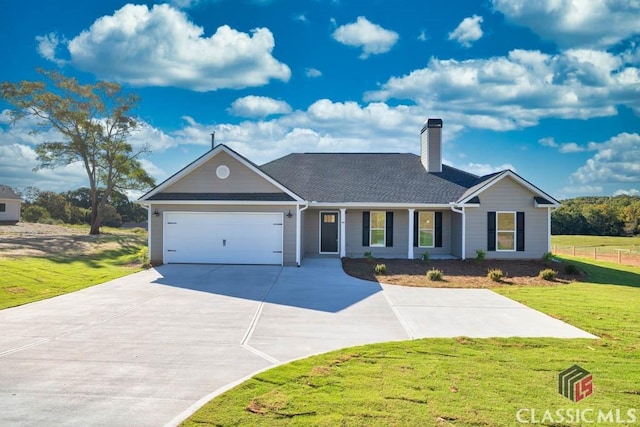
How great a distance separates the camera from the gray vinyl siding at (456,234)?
18.5 metres

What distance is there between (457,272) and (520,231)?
4607 mm

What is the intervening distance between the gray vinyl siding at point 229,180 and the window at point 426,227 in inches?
292

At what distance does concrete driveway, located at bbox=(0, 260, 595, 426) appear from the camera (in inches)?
197

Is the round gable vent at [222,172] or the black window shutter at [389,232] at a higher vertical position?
the round gable vent at [222,172]

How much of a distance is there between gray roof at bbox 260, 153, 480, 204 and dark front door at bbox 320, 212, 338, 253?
108 centimetres

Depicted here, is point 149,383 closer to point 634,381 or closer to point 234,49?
point 634,381

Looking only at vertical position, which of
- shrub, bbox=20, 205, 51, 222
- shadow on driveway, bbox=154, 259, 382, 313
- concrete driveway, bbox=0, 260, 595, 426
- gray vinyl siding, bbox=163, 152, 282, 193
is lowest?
concrete driveway, bbox=0, 260, 595, 426

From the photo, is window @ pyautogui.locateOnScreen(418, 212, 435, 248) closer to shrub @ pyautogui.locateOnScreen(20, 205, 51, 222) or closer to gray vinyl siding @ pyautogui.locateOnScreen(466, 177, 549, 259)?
gray vinyl siding @ pyautogui.locateOnScreen(466, 177, 549, 259)

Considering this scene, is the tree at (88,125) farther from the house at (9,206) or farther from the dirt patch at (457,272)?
the dirt patch at (457,272)

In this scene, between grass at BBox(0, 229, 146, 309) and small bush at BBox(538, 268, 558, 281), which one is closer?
grass at BBox(0, 229, 146, 309)

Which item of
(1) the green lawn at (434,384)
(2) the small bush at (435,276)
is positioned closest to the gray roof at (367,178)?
(2) the small bush at (435,276)

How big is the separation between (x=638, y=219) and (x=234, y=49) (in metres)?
53.6

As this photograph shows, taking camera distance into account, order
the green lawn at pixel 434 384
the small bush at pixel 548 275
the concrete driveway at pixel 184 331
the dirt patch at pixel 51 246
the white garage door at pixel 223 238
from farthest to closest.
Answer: the dirt patch at pixel 51 246, the white garage door at pixel 223 238, the small bush at pixel 548 275, the concrete driveway at pixel 184 331, the green lawn at pixel 434 384

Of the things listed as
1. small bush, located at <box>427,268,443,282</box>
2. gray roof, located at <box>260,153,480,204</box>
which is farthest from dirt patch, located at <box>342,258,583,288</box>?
gray roof, located at <box>260,153,480,204</box>
